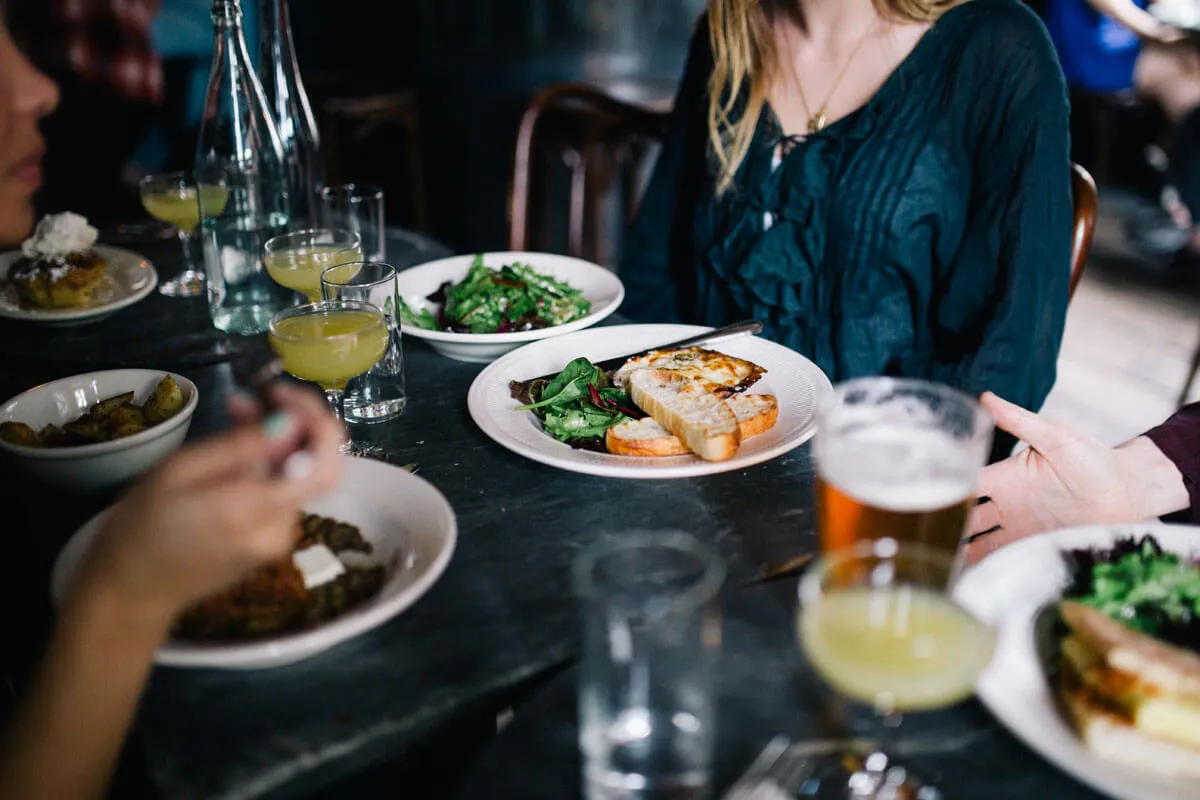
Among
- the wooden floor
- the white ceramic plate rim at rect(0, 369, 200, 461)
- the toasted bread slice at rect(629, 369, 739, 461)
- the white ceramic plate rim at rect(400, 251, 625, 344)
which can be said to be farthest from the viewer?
the wooden floor

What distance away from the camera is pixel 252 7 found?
4410 millimetres

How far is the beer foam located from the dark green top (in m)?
1.00

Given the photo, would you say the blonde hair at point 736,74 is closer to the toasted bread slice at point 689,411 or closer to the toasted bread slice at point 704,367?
the toasted bread slice at point 704,367

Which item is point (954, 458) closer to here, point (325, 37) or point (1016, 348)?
point (1016, 348)

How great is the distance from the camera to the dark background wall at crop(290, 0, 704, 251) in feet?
14.6

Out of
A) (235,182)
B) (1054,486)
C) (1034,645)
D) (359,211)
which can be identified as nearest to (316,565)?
(1034,645)

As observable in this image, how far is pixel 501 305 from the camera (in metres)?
1.70

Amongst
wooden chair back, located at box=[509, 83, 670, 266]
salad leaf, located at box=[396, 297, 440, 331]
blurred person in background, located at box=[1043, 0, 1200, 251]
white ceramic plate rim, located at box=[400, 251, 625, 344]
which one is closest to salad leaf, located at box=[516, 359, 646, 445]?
white ceramic plate rim, located at box=[400, 251, 625, 344]

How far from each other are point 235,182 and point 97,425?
2.32ft

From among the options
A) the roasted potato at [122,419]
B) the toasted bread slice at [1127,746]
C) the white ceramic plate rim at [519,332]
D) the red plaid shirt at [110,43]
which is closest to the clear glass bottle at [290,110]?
the white ceramic plate rim at [519,332]

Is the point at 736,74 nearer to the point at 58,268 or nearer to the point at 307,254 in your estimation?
the point at 307,254

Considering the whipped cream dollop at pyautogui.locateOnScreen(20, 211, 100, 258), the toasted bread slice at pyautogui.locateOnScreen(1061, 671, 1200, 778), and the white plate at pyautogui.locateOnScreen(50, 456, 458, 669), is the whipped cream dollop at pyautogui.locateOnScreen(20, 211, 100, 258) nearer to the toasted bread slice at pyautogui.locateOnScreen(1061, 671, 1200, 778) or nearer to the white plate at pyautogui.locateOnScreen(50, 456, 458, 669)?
the white plate at pyautogui.locateOnScreen(50, 456, 458, 669)

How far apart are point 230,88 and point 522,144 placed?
0.93 m

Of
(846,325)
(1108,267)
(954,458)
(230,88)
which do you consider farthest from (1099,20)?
(954,458)
